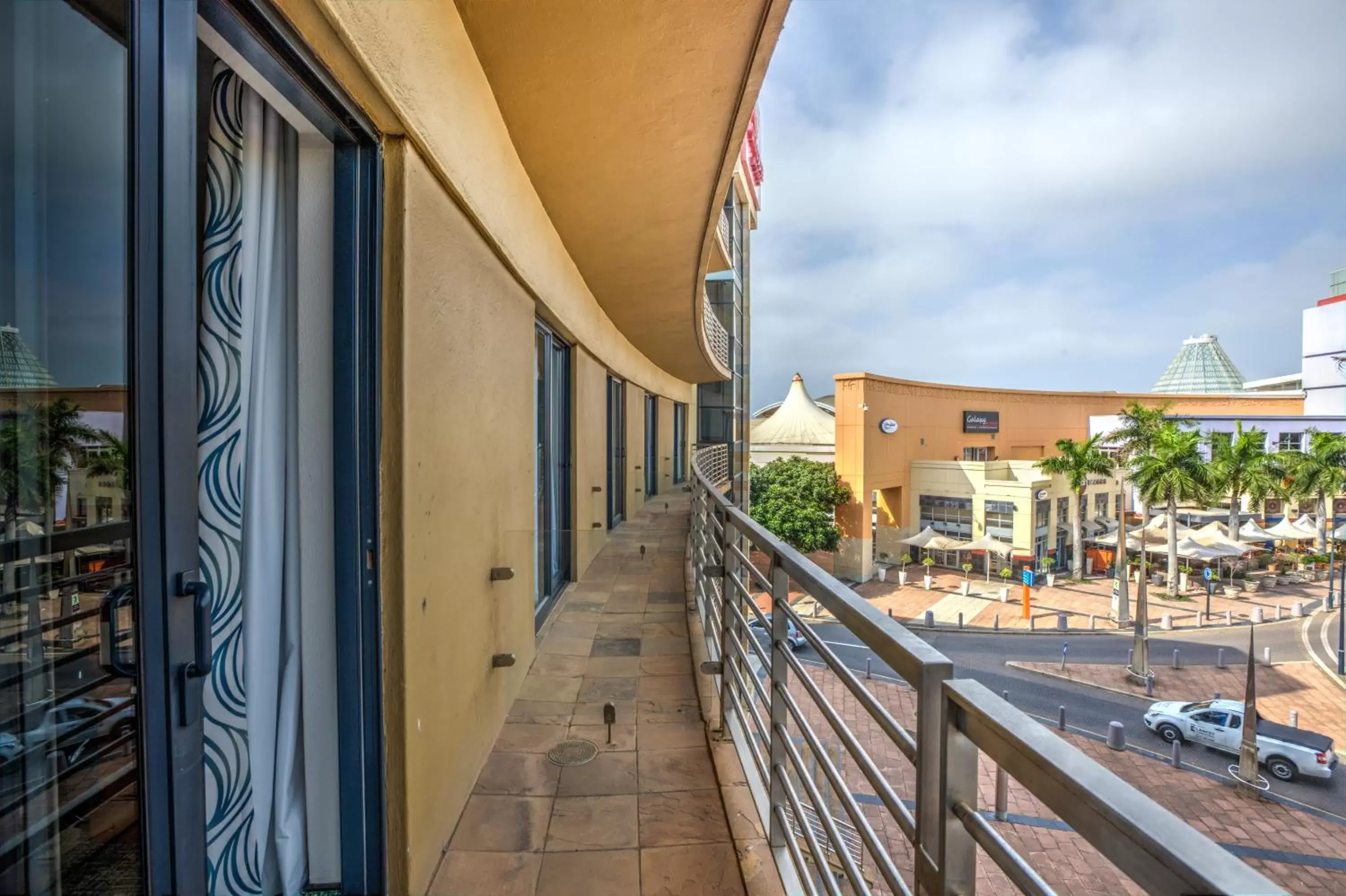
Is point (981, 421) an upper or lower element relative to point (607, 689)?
upper

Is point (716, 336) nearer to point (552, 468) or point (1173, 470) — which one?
point (552, 468)

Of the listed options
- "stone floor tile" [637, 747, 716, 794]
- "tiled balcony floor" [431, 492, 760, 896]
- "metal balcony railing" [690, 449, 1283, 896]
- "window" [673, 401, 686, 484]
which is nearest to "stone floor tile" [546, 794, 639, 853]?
"tiled balcony floor" [431, 492, 760, 896]

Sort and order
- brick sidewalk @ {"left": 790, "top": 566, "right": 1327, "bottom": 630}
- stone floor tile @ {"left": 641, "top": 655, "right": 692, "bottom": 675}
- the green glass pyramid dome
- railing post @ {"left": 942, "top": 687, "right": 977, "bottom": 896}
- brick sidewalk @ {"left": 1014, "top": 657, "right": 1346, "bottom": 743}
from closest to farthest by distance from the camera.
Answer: railing post @ {"left": 942, "top": 687, "right": 977, "bottom": 896} → stone floor tile @ {"left": 641, "top": 655, "right": 692, "bottom": 675} → brick sidewalk @ {"left": 1014, "top": 657, "right": 1346, "bottom": 743} → brick sidewalk @ {"left": 790, "top": 566, "right": 1327, "bottom": 630} → the green glass pyramid dome

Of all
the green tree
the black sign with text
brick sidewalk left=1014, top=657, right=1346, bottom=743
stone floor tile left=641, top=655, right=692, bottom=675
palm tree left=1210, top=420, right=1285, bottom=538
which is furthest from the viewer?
the black sign with text

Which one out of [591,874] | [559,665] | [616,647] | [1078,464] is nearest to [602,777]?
[591,874]

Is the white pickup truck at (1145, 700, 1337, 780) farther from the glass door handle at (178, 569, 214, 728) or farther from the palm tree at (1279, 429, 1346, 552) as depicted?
the palm tree at (1279, 429, 1346, 552)

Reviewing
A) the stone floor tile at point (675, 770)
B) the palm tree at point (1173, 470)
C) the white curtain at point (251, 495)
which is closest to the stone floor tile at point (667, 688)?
the stone floor tile at point (675, 770)

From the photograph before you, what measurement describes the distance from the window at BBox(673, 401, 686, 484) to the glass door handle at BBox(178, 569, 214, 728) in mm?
11999

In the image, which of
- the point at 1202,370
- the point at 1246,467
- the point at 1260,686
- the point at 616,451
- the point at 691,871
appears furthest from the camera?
the point at 1202,370

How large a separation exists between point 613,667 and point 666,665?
0.30 metres

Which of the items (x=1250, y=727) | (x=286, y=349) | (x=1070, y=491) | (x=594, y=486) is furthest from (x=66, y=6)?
(x=1070, y=491)

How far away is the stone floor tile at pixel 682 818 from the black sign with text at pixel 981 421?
2899 cm

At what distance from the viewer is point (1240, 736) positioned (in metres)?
9.98

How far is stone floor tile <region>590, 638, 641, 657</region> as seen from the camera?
342 cm
